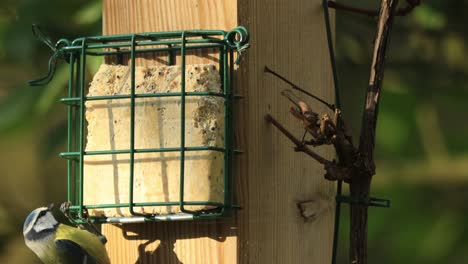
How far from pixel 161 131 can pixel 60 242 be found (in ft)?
2.30

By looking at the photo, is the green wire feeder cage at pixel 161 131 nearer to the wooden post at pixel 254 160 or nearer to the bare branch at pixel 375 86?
the wooden post at pixel 254 160

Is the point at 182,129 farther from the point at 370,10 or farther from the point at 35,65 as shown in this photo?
the point at 35,65

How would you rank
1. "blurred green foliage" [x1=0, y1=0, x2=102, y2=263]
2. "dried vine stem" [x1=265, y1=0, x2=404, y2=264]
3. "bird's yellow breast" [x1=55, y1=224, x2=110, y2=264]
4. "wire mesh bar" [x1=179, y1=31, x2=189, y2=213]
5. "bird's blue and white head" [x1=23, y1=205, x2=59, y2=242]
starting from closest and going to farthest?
"dried vine stem" [x1=265, y1=0, x2=404, y2=264] → "wire mesh bar" [x1=179, y1=31, x2=189, y2=213] → "bird's yellow breast" [x1=55, y1=224, x2=110, y2=264] → "bird's blue and white head" [x1=23, y1=205, x2=59, y2=242] → "blurred green foliage" [x1=0, y1=0, x2=102, y2=263]

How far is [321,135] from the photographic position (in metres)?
3.72

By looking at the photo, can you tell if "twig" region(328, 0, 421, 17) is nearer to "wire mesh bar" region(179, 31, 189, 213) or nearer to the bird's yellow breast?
"wire mesh bar" region(179, 31, 189, 213)

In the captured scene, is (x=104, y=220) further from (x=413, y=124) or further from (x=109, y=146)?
(x=413, y=124)

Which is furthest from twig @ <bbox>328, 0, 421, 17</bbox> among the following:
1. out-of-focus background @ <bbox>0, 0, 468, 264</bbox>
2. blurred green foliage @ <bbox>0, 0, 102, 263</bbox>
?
out-of-focus background @ <bbox>0, 0, 468, 264</bbox>

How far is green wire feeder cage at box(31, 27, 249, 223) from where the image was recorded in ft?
13.1

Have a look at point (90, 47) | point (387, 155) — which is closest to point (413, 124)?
point (387, 155)

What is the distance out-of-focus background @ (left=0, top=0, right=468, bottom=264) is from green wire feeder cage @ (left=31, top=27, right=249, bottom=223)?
1758 millimetres

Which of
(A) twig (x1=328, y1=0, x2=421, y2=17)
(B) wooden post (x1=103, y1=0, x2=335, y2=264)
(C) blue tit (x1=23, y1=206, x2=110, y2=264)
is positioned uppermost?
(A) twig (x1=328, y1=0, x2=421, y2=17)

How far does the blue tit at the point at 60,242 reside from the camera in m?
4.26

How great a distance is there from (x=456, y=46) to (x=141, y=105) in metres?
3.02

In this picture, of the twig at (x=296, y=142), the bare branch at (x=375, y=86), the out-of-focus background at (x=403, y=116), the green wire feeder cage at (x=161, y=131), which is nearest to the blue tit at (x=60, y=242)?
the green wire feeder cage at (x=161, y=131)
